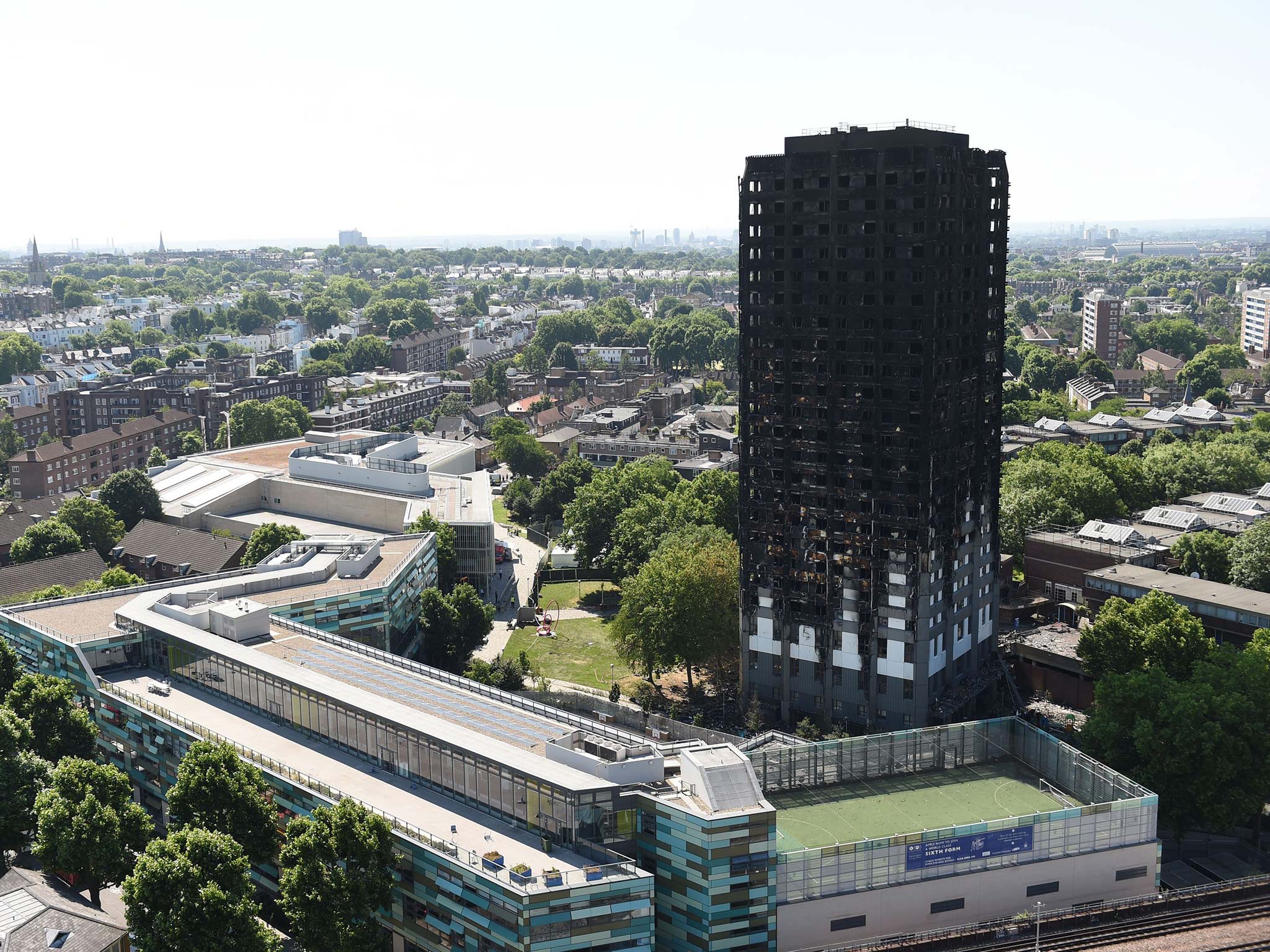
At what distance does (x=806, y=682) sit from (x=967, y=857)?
80.5 feet

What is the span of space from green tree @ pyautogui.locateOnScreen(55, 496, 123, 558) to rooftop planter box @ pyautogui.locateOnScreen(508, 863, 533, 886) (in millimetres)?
83153

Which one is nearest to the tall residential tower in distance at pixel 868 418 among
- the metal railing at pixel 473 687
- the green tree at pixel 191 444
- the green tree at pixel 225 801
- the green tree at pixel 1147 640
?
the green tree at pixel 1147 640

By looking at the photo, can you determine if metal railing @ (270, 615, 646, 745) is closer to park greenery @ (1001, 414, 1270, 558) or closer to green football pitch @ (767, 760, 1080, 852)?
green football pitch @ (767, 760, 1080, 852)

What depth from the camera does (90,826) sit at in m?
60.2

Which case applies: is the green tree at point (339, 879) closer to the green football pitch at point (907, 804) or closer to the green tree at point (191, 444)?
the green football pitch at point (907, 804)

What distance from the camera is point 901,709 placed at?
79.2 meters

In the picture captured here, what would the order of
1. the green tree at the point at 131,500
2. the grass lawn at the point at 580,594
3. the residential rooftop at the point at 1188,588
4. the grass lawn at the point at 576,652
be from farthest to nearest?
the green tree at the point at 131,500 < the grass lawn at the point at 580,594 < the grass lawn at the point at 576,652 < the residential rooftop at the point at 1188,588

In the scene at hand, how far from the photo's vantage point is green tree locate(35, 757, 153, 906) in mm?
60094

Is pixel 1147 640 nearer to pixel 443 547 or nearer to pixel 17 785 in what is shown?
pixel 443 547

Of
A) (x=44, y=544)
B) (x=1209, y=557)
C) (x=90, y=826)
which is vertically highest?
(x=1209, y=557)

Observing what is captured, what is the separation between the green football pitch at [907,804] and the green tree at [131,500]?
84.2m

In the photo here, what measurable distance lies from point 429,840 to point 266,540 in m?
60.1

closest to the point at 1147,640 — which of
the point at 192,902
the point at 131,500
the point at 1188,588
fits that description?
the point at 1188,588

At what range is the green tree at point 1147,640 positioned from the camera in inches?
3130
